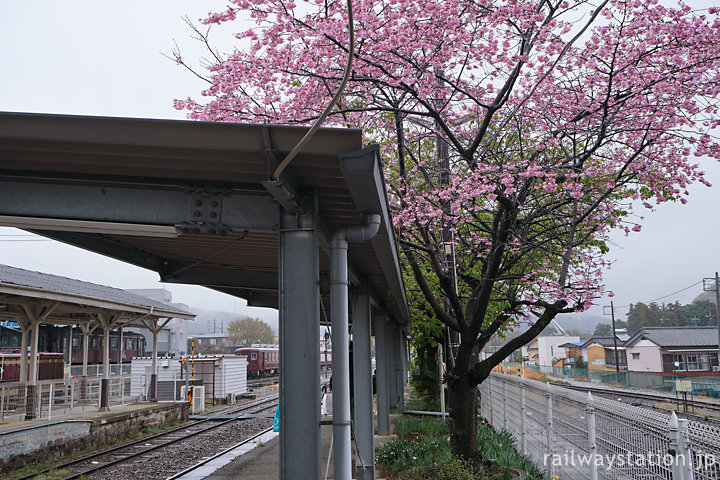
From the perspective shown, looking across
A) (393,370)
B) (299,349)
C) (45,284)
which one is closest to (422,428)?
(393,370)

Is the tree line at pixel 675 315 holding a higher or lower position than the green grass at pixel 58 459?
higher

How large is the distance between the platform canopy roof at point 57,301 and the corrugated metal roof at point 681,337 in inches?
1605

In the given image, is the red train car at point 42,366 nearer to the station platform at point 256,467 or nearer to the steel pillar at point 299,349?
the station platform at point 256,467

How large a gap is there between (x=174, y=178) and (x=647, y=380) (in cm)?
3820

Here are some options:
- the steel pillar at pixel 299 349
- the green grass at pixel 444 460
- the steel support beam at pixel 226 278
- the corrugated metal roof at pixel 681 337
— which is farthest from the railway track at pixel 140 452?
the corrugated metal roof at pixel 681 337

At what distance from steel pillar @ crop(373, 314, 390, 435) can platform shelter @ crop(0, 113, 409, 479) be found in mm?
8407

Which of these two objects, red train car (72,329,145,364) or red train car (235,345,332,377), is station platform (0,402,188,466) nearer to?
red train car (72,329,145,364)

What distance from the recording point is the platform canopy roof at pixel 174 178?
148 inches

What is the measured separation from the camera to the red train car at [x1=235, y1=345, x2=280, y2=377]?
151 feet

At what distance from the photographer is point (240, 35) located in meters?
9.94

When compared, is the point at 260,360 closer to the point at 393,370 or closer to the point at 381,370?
the point at 393,370

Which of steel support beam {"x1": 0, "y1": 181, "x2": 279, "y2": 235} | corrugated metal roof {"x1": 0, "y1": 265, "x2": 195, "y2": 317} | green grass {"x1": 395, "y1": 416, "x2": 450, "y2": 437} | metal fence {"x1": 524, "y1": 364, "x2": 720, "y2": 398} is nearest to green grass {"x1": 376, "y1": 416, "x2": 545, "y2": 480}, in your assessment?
green grass {"x1": 395, "y1": 416, "x2": 450, "y2": 437}

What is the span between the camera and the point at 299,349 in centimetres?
443

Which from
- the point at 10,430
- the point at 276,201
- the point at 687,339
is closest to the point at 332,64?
the point at 276,201
